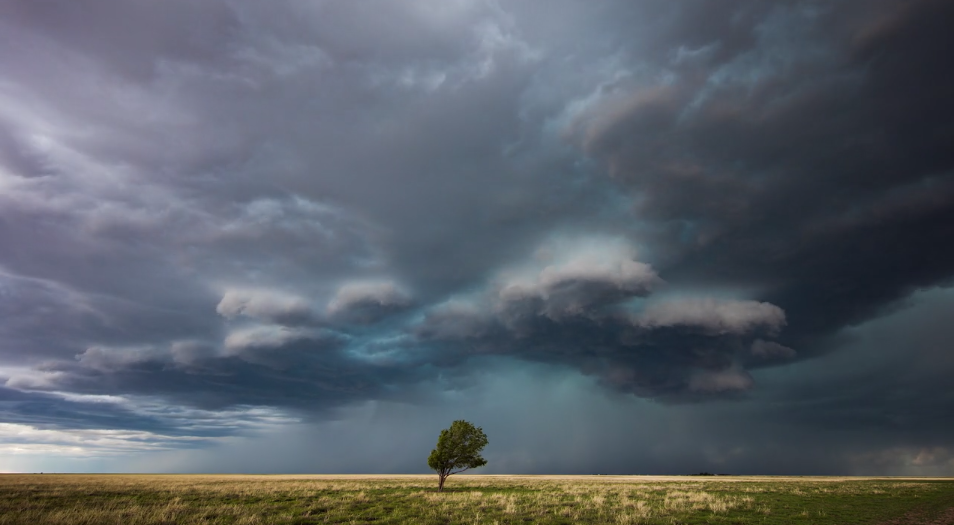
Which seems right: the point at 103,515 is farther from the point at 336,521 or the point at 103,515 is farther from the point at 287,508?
the point at 336,521

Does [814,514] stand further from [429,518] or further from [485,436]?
[485,436]

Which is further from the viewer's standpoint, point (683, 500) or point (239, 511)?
point (683, 500)

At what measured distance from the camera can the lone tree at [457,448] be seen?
53.8 m

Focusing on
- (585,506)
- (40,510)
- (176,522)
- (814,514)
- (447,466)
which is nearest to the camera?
(176,522)

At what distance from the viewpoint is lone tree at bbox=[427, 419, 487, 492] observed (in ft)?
176

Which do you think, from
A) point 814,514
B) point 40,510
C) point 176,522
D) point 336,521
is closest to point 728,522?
point 814,514

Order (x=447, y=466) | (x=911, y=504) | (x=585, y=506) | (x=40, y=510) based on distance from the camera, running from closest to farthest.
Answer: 1. (x=40, y=510)
2. (x=585, y=506)
3. (x=911, y=504)
4. (x=447, y=466)

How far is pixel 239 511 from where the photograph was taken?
1127 inches

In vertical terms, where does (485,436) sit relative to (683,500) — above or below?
above

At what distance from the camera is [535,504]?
3462cm

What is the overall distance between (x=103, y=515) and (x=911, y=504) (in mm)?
56981

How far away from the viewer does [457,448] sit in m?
54.1

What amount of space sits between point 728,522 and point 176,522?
3036 centimetres

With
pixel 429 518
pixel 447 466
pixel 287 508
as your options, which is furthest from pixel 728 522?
pixel 447 466
